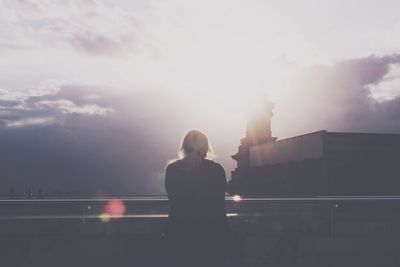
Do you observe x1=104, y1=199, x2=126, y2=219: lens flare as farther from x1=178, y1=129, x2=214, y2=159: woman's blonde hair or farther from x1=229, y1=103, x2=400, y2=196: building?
x1=229, y1=103, x2=400, y2=196: building

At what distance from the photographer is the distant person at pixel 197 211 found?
4.81 meters

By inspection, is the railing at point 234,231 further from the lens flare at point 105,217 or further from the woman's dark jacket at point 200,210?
the woman's dark jacket at point 200,210

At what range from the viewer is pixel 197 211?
4.86 m

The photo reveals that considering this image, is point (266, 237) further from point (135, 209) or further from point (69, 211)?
point (69, 211)

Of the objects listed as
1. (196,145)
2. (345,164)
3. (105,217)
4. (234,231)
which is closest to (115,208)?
(105,217)

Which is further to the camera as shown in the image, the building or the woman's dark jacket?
the building

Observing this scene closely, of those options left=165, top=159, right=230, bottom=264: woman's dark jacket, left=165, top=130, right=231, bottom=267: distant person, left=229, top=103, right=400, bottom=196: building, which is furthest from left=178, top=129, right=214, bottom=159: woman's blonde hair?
left=229, top=103, right=400, bottom=196: building

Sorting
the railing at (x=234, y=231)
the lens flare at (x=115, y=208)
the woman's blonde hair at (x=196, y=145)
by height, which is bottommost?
the railing at (x=234, y=231)

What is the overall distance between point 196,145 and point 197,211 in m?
0.65

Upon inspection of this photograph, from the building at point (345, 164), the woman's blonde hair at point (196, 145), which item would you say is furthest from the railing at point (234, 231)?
the building at point (345, 164)

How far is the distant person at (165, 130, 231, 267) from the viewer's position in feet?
15.8

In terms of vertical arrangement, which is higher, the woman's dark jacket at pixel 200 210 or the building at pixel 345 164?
the building at pixel 345 164

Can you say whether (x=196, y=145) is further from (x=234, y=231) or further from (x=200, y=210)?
(x=234, y=231)

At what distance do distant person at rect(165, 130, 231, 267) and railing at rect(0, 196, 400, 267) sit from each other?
8.76 ft
